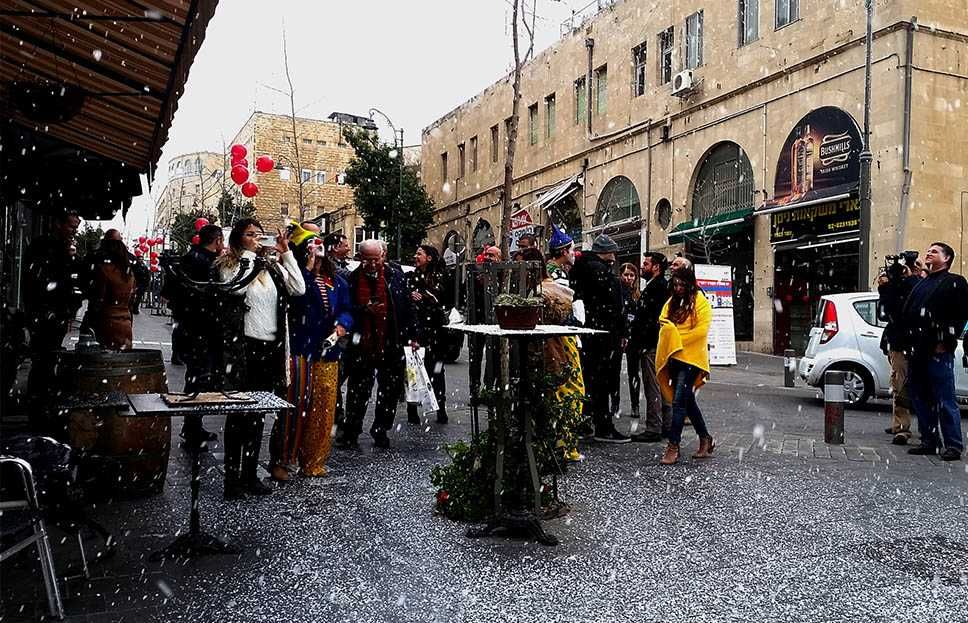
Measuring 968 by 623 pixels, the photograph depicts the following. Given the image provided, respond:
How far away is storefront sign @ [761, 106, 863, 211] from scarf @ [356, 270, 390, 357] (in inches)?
495

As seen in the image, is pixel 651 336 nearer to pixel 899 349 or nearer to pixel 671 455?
pixel 671 455

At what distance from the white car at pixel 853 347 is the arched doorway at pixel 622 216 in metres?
12.9

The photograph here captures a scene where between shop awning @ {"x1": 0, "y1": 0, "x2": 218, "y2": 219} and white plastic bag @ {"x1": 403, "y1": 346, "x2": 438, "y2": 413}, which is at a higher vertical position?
shop awning @ {"x1": 0, "y1": 0, "x2": 218, "y2": 219}

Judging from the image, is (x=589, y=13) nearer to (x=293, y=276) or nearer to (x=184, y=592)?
(x=293, y=276)

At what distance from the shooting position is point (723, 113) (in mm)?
20578

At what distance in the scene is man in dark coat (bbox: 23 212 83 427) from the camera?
26.3 ft

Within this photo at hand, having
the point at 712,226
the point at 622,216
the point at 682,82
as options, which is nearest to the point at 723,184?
the point at 712,226

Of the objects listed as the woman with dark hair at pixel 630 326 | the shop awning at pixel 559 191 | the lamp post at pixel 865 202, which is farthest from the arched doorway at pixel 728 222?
the woman with dark hair at pixel 630 326

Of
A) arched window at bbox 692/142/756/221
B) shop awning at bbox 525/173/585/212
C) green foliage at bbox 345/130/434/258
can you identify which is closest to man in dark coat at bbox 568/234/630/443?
arched window at bbox 692/142/756/221

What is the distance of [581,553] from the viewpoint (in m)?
4.34

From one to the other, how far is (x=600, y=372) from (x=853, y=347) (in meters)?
4.88

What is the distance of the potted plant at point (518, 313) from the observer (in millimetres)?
4613

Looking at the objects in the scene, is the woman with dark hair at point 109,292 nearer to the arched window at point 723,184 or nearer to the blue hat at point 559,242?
the blue hat at point 559,242

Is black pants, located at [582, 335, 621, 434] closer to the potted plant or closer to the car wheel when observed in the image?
the potted plant
